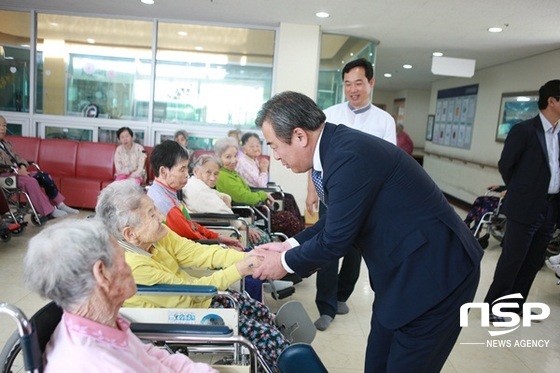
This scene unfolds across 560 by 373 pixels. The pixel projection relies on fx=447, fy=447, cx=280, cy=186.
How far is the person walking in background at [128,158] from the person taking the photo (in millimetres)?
5785

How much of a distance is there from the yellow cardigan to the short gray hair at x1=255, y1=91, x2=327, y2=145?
727 millimetres

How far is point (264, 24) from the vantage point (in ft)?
20.7

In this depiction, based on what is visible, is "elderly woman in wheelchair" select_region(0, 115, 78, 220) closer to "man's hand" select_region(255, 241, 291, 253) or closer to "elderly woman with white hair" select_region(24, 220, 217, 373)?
"man's hand" select_region(255, 241, 291, 253)

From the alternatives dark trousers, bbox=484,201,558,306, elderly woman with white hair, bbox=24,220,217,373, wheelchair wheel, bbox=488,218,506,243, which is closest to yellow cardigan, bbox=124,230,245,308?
elderly woman with white hair, bbox=24,220,217,373

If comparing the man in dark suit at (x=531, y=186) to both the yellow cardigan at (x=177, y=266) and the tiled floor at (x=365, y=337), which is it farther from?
the yellow cardigan at (x=177, y=266)

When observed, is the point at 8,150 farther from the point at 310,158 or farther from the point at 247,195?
the point at 310,158

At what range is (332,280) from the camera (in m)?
2.88

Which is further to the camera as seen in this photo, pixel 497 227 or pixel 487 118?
pixel 487 118

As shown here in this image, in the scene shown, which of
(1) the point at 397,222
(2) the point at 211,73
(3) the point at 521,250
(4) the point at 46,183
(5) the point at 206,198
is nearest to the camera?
(1) the point at 397,222

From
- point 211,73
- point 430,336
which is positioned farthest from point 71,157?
point 430,336

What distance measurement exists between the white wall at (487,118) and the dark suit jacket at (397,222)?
589cm

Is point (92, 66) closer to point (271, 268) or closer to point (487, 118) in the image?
point (271, 268)

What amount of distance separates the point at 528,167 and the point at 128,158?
4.65 metres

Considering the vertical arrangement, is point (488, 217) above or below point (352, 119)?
below
